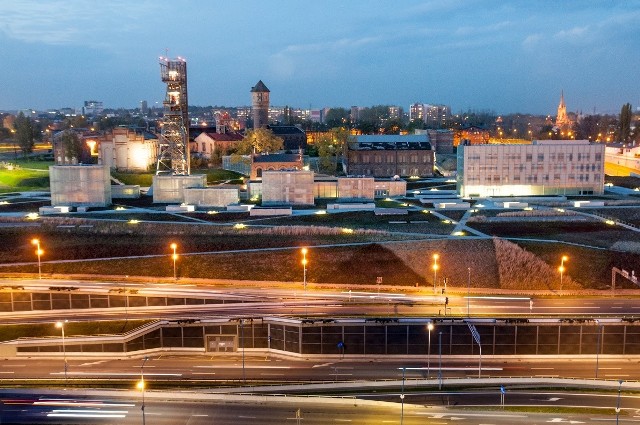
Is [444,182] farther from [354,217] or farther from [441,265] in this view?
[441,265]

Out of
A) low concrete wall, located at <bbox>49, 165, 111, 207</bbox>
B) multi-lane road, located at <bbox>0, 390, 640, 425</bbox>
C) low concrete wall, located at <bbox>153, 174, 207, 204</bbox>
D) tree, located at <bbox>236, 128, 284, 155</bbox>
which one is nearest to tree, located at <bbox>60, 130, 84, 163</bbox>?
tree, located at <bbox>236, 128, 284, 155</bbox>

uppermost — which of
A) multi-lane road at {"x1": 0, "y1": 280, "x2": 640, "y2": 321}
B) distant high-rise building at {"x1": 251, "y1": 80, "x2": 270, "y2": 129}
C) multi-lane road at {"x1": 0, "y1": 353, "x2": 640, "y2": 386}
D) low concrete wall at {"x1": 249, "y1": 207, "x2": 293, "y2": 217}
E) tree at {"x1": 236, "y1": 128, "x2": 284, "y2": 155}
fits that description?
distant high-rise building at {"x1": 251, "y1": 80, "x2": 270, "y2": 129}

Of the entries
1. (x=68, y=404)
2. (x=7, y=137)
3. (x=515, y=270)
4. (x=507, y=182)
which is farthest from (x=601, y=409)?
(x=7, y=137)

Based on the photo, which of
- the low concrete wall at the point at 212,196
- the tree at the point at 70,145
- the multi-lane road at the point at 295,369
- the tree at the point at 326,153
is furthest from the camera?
the tree at the point at 70,145

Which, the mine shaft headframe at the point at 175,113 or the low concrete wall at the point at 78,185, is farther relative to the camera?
the mine shaft headframe at the point at 175,113

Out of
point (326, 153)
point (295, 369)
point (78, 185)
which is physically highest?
point (326, 153)

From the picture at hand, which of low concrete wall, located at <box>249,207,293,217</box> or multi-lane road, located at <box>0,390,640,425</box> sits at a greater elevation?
low concrete wall, located at <box>249,207,293,217</box>

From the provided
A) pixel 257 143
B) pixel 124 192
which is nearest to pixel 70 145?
pixel 124 192

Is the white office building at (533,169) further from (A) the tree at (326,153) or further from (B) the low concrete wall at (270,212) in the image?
(A) the tree at (326,153)

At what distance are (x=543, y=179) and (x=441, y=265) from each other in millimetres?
34068

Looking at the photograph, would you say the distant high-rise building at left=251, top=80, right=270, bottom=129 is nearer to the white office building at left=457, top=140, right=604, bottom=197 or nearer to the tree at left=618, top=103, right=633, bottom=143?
the white office building at left=457, top=140, right=604, bottom=197

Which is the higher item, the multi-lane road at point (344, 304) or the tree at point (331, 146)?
the tree at point (331, 146)

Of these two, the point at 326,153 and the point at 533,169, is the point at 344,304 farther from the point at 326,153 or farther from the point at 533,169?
the point at 326,153

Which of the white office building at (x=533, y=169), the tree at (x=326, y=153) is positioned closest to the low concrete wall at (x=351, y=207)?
the white office building at (x=533, y=169)
